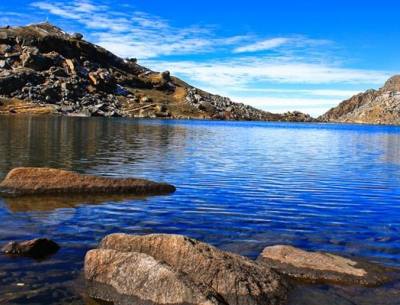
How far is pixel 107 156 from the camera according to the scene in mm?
63250

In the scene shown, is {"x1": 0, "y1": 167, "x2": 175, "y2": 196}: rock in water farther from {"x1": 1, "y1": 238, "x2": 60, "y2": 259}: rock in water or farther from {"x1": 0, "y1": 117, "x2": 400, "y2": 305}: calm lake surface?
{"x1": 1, "y1": 238, "x2": 60, "y2": 259}: rock in water

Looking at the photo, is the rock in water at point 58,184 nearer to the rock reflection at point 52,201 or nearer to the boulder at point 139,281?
the rock reflection at point 52,201

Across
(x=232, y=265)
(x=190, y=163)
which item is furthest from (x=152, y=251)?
(x=190, y=163)

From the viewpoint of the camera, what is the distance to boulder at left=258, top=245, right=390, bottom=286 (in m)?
18.7

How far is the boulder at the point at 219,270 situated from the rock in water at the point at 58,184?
17311 mm

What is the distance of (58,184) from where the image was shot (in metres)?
34.7

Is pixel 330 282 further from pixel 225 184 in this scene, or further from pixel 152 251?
pixel 225 184

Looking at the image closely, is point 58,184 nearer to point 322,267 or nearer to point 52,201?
point 52,201

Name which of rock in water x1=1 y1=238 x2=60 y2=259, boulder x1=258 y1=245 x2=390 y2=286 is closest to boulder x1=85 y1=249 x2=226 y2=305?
rock in water x1=1 y1=238 x2=60 y2=259

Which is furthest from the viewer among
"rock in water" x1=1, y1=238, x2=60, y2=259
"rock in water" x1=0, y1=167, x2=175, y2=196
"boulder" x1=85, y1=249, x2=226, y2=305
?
"rock in water" x1=0, y1=167, x2=175, y2=196

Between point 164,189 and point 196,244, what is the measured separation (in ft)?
66.7

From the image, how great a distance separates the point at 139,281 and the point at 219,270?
8.61 feet

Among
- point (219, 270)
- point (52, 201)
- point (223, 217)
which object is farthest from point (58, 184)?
point (219, 270)

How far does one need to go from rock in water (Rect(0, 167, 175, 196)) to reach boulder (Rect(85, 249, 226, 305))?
17.3 metres
